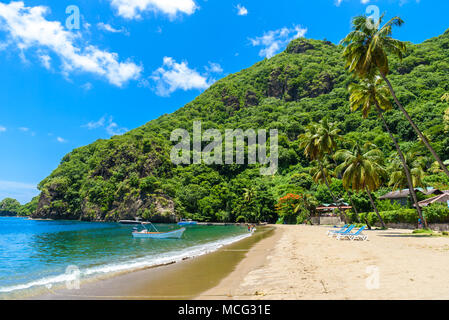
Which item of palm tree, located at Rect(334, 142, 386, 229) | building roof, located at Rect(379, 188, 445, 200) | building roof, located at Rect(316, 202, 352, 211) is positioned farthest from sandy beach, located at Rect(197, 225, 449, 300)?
building roof, located at Rect(316, 202, 352, 211)

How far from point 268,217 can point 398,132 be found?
43.5m

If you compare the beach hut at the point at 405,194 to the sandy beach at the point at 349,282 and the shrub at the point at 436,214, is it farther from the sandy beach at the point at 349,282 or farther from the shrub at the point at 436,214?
the sandy beach at the point at 349,282

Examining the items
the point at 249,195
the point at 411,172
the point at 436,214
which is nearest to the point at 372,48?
the point at 436,214

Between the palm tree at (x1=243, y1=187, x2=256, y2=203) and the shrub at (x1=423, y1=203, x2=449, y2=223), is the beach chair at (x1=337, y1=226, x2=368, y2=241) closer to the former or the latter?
the shrub at (x1=423, y1=203, x2=449, y2=223)

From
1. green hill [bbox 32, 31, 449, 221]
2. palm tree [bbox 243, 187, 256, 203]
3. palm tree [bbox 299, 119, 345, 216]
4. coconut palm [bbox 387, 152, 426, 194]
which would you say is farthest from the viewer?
green hill [bbox 32, 31, 449, 221]

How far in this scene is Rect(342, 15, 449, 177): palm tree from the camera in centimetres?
1870

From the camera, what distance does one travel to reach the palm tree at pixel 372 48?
18703 millimetres

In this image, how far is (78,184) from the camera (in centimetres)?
10631

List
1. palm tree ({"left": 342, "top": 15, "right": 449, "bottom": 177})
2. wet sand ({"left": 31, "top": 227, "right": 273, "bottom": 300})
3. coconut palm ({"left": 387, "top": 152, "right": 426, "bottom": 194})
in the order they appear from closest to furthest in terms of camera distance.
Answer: wet sand ({"left": 31, "top": 227, "right": 273, "bottom": 300}), palm tree ({"left": 342, "top": 15, "right": 449, "bottom": 177}), coconut palm ({"left": 387, "top": 152, "right": 426, "bottom": 194})

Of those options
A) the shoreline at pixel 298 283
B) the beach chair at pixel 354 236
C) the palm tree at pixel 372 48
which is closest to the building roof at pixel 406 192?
the beach chair at pixel 354 236

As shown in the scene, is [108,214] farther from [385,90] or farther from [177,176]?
[385,90]

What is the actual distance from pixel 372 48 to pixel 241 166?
8070cm

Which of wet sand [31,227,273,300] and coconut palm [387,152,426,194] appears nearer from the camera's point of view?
wet sand [31,227,273,300]

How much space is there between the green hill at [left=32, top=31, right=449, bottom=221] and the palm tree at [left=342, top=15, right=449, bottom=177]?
3759cm
